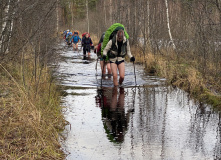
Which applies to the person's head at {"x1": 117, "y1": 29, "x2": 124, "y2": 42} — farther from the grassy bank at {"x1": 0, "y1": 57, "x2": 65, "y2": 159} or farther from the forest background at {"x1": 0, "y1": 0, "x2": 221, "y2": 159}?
the grassy bank at {"x1": 0, "y1": 57, "x2": 65, "y2": 159}

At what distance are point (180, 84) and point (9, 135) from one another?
774 centimetres

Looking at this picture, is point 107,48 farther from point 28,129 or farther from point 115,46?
point 28,129

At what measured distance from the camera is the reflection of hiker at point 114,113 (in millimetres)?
6914

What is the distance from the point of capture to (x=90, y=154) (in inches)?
229

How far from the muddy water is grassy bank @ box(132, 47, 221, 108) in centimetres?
37

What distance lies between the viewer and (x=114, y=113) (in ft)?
28.1

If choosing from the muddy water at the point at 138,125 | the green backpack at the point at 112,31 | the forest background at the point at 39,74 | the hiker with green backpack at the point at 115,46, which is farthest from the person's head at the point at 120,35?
the forest background at the point at 39,74

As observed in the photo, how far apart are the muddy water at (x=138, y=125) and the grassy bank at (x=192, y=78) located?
37 centimetres

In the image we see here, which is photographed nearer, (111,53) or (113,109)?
(113,109)

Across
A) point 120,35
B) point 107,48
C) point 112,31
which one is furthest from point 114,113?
point 112,31

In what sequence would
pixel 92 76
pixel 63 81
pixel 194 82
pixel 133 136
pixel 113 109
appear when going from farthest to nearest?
pixel 92 76 → pixel 63 81 → pixel 194 82 → pixel 113 109 → pixel 133 136

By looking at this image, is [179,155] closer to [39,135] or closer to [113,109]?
[39,135]

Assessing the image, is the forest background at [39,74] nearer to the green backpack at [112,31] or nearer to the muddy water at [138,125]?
the muddy water at [138,125]

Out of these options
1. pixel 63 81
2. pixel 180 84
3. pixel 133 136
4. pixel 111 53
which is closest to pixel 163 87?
pixel 180 84
